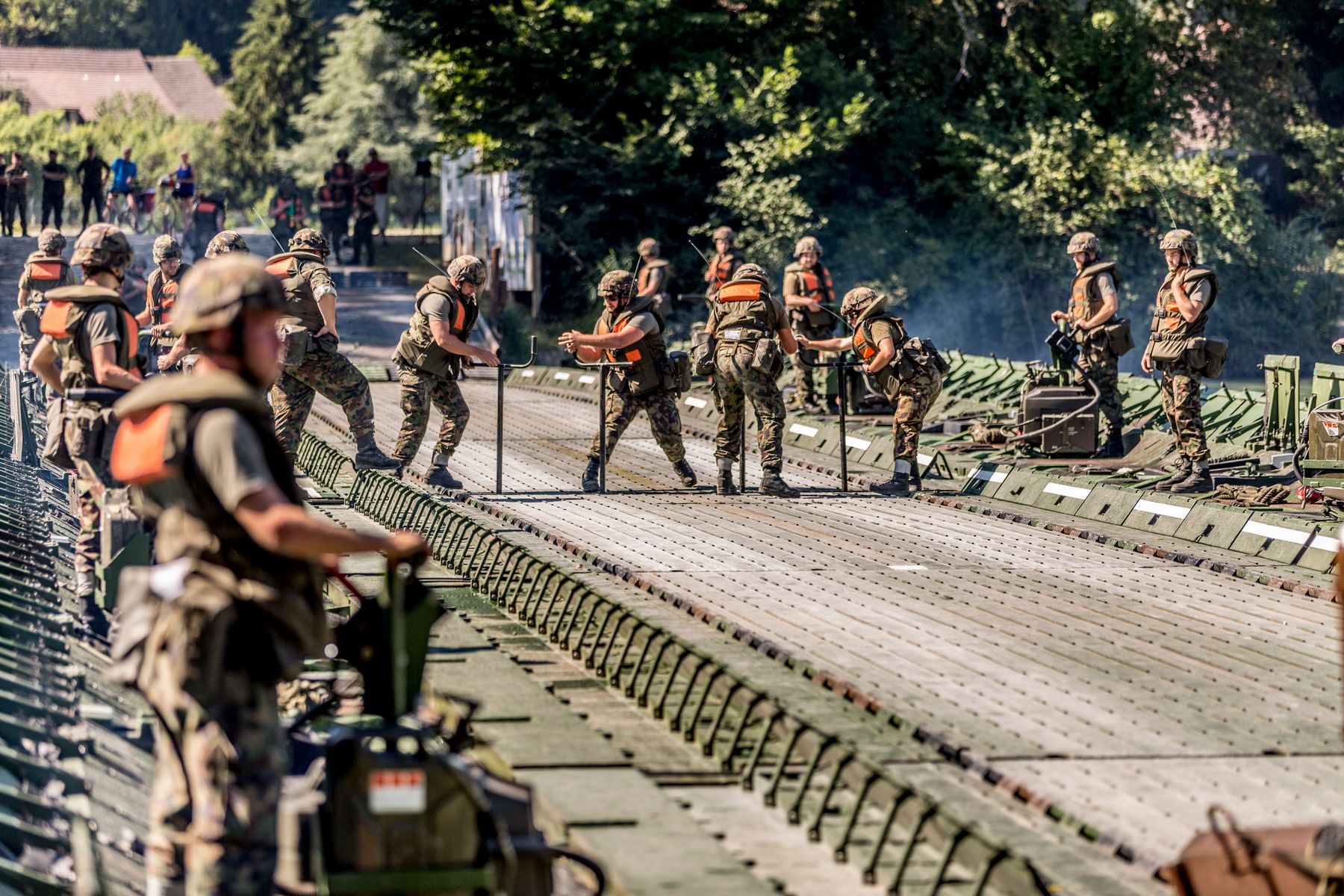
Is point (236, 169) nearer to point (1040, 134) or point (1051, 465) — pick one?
point (1040, 134)

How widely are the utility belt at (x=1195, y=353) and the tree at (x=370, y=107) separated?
146ft

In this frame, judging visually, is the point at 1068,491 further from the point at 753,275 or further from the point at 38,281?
the point at 38,281

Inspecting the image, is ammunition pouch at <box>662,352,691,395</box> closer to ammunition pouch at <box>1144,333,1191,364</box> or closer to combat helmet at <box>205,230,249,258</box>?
ammunition pouch at <box>1144,333,1191,364</box>

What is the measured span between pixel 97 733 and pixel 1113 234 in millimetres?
33594

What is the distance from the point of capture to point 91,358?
11.1 meters

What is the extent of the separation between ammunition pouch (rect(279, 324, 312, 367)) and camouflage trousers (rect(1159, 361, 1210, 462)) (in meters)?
7.19

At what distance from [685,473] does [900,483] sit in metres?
1.94

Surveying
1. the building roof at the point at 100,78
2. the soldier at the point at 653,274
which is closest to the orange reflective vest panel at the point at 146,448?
the soldier at the point at 653,274

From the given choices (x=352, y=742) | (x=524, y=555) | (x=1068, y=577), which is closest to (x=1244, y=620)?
(x=1068, y=577)

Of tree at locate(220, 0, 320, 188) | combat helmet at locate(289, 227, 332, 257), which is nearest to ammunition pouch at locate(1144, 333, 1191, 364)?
combat helmet at locate(289, 227, 332, 257)

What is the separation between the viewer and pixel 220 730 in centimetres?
627

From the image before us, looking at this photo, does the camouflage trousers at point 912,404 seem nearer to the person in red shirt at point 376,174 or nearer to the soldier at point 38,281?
the soldier at point 38,281

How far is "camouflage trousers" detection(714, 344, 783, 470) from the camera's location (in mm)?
18516

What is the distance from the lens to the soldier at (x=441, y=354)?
17731 millimetres
